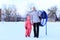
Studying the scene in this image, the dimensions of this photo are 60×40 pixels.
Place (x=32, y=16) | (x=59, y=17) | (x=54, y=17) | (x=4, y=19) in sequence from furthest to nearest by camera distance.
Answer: (x=4, y=19)
(x=54, y=17)
(x=59, y=17)
(x=32, y=16)

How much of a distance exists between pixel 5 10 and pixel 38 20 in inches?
401

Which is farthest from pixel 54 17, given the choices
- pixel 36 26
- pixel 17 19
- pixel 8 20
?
pixel 36 26

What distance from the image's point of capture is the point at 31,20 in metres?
5.20

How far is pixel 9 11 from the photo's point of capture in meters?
15.1

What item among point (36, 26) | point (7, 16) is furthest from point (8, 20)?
point (36, 26)

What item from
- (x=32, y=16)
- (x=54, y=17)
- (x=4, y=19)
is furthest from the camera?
(x=4, y=19)

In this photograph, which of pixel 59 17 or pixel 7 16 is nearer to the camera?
pixel 59 17

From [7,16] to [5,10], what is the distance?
0.65 m

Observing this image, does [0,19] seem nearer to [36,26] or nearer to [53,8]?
[53,8]

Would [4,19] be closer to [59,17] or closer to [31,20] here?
[59,17]

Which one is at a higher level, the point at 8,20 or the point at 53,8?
the point at 53,8

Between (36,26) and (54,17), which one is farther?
(54,17)

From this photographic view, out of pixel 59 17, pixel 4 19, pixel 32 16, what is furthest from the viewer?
pixel 4 19

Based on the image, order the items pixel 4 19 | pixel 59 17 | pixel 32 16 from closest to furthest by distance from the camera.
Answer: pixel 32 16 < pixel 59 17 < pixel 4 19
